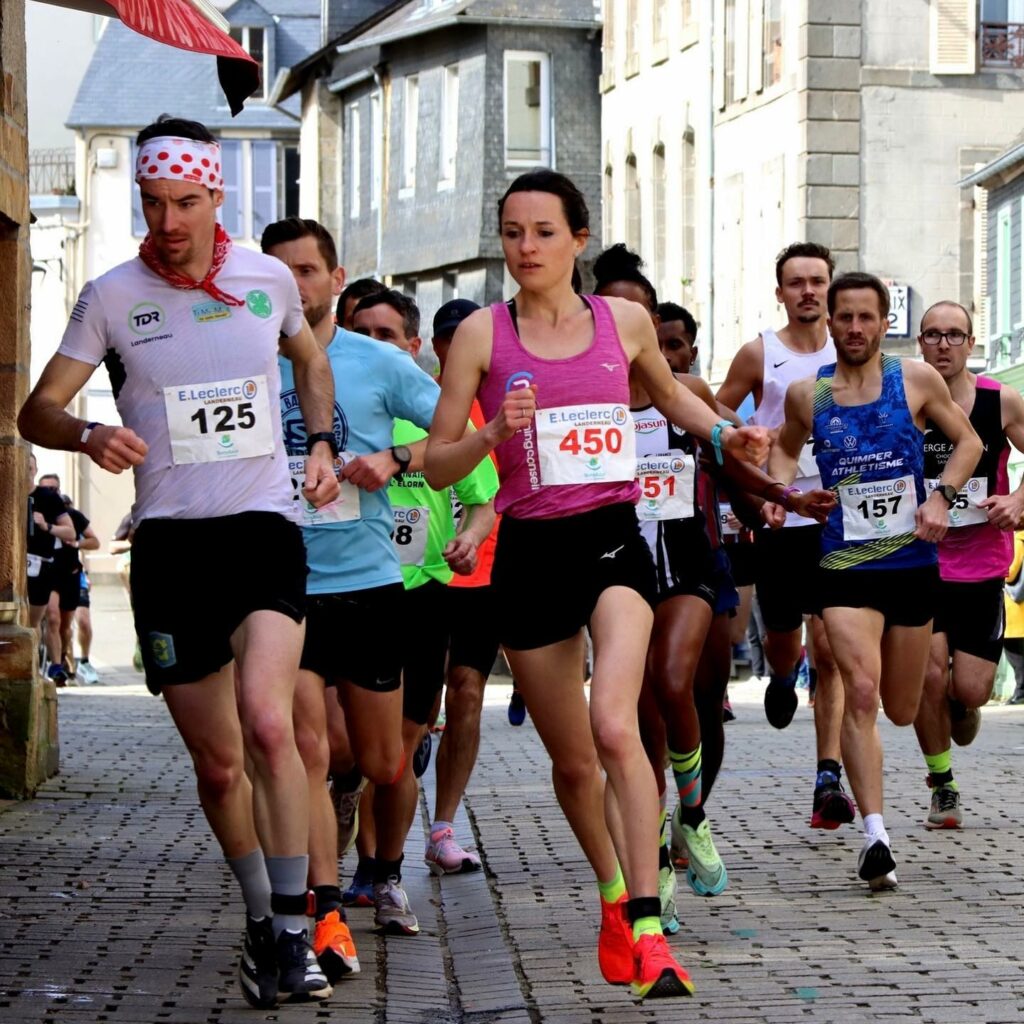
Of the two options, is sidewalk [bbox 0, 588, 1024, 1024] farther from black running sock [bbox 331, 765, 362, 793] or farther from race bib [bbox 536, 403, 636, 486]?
race bib [bbox 536, 403, 636, 486]

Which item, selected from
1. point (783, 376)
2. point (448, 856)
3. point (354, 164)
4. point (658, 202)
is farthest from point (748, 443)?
point (354, 164)

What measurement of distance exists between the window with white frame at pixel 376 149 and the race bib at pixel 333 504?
1752 inches

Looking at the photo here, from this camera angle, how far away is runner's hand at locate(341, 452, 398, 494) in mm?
7660

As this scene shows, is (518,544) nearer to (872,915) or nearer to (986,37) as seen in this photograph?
(872,915)

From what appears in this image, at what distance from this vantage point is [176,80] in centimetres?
6419

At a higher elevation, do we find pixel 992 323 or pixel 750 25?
pixel 750 25

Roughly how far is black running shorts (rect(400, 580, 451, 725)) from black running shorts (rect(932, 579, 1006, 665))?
256 cm

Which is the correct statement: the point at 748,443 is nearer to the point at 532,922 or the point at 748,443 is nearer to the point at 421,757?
the point at 532,922

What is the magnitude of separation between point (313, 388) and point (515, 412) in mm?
1050

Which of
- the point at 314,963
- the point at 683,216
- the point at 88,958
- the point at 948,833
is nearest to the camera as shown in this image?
the point at 314,963

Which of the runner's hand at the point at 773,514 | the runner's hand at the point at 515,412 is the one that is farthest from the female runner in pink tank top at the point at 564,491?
the runner's hand at the point at 773,514

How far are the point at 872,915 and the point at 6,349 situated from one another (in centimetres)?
589

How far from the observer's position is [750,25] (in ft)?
121

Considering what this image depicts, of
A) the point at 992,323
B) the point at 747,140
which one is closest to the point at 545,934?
the point at 992,323
